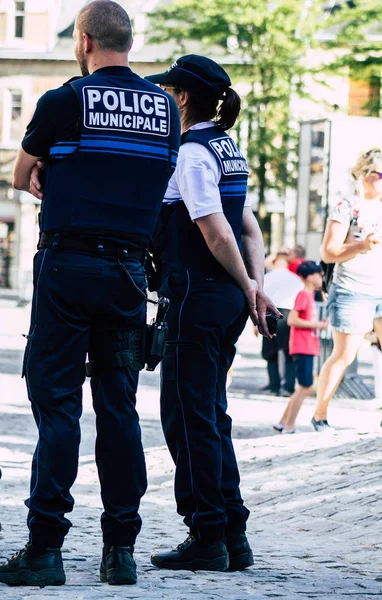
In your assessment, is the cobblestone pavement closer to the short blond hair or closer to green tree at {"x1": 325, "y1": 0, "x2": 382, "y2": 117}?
the short blond hair

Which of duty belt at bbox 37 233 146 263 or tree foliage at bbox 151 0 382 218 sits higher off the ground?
tree foliage at bbox 151 0 382 218

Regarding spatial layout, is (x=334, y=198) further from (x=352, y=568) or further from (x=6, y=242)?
(x=6, y=242)

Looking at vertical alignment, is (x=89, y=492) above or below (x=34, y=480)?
below

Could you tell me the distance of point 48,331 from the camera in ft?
14.6

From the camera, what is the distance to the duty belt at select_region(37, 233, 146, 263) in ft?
14.7

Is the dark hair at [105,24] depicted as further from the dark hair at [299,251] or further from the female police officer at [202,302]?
the dark hair at [299,251]

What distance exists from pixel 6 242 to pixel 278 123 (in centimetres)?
1739

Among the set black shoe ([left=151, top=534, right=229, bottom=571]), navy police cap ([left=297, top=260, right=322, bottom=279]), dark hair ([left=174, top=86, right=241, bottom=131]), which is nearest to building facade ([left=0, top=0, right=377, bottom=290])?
navy police cap ([left=297, top=260, right=322, bottom=279])

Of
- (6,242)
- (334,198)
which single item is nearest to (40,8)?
(6,242)

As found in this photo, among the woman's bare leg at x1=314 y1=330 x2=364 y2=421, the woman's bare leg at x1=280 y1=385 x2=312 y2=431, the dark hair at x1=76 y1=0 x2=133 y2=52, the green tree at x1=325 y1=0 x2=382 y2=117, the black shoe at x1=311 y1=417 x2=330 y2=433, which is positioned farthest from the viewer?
the green tree at x1=325 y1=0 x2=382 y2=117

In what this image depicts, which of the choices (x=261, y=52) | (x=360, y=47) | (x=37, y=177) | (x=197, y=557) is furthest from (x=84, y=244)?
(x=261, y=52)

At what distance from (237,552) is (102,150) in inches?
64.0

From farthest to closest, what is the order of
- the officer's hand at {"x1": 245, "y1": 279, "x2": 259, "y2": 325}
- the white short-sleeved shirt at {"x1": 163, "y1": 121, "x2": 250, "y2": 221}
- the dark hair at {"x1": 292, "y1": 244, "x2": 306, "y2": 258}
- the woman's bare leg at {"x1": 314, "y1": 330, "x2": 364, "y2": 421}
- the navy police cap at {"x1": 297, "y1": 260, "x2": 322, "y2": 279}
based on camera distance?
the dark hair at {"x1": 292, "y1": 244, "x2": 306, "y2": 258}, the navy police cap at {"x1": 297, "y1": 260, "x2": 322, "y2": 279}, the woman's bare leg at {"x1": 314, "y1": 330, "x2": 364, "y2": 421}, the officer's hand at {"x1": 245, "y1": 279, "x2": 259, "y2": 325}, the white short-sleeved shirt at {"x1": 163, "y1": 121, "x2": 250, "y2": 221}

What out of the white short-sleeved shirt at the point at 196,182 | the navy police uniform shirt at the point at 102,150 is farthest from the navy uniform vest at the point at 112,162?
the white short-sleeved shirt at the point at 196,182
